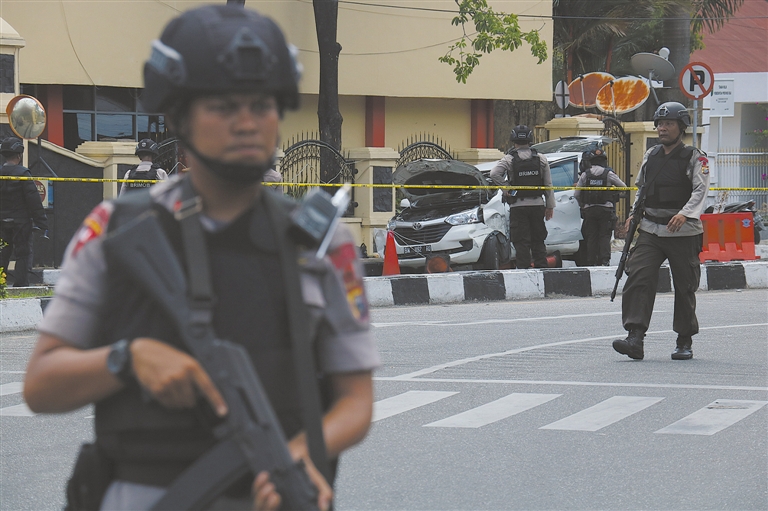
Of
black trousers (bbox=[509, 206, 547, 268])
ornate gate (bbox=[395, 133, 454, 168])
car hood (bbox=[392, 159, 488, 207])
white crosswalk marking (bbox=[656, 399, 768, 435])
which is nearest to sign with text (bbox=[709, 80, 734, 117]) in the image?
ornate gate (bbox=[395, 133, 454, 168])

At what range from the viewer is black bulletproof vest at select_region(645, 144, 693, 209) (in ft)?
32.6

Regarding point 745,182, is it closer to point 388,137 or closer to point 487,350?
point 388,137

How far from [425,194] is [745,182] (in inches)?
854

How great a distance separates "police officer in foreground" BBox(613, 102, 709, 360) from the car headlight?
7.47 meters

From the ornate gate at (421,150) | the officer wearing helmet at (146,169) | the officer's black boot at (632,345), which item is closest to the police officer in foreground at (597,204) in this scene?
the ornate gate at (421,150)

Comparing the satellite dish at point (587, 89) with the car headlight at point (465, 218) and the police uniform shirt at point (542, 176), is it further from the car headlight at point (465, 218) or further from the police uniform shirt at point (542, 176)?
the police uniform shirt at point (542, 176)

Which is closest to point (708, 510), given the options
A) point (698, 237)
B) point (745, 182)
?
point (698, 237)

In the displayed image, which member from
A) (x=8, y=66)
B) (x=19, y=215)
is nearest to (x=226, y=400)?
(x=19, y=215)

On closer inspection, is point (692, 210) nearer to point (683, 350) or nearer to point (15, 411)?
point (683, 350)

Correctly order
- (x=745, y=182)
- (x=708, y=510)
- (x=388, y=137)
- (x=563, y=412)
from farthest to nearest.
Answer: (x=745, y=182) < (x=388, y=137) < (x=563, y=412) < (x=708, y=510)

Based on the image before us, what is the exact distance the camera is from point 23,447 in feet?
22.4

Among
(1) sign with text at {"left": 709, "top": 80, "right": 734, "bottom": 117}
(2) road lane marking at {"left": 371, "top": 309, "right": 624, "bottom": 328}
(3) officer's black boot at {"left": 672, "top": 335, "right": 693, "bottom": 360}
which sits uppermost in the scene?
(1) sign with text at {"left": 709, "top": 80, "right": 734, "bottom": 117}

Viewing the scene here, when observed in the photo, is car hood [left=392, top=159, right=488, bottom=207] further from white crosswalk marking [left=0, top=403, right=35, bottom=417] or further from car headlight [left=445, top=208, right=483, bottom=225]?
white crosswalk marking [left=0, top=403, right=35, bottom=417]

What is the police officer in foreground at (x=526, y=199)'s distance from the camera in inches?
659
